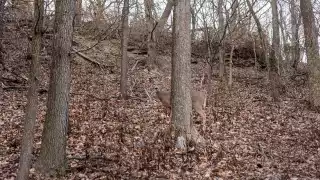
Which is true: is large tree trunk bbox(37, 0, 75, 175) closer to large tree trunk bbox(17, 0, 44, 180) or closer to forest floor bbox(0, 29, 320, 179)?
forest floor bbox(0, 29, 320, 179)

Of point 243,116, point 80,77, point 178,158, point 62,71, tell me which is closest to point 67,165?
Answer: point 62,71

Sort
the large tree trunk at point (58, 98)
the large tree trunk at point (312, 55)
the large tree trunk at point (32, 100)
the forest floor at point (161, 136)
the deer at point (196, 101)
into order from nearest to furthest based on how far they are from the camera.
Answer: the large tree trunk at point (32, 100)
the large tree trunk at point (58, 98)
the forest floor at point (161, 136)
the deer at point (196, 101)
the large tree trunk at point (312, 55)

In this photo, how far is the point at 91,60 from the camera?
1906 centimetres

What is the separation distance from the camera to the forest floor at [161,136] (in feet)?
23.7

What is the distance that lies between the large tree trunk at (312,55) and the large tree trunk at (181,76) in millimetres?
6575

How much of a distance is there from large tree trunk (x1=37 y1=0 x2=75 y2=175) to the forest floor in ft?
0.89

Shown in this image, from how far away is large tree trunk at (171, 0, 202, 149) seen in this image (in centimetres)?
866

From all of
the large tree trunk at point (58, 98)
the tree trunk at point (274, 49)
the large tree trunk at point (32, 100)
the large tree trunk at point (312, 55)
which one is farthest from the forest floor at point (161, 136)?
the large tree trunk at point (32, 100)

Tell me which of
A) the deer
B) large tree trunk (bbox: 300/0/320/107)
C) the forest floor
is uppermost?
large tree trunk (bbox: 300/0/320/107)

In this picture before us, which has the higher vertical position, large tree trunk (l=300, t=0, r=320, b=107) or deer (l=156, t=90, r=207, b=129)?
large tree trunk (l=300, t=0, r=320, b=107)

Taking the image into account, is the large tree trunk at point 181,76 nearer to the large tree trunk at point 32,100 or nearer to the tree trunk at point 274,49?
the large tree trunk at point 32,100

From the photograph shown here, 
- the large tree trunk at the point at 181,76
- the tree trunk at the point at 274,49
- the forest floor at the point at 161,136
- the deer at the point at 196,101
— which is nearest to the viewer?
the forest floor at the point at 161,136

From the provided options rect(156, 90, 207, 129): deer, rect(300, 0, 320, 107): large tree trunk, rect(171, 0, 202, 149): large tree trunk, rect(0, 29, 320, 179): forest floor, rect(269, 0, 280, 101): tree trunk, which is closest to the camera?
rect(0, 29, 320, 179): forest floor

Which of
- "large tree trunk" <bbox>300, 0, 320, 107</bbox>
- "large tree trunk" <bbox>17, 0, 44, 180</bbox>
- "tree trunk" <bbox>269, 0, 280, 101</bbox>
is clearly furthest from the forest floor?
"large tree trunk" <bbox>17, 0, 44, 180</bbox>
